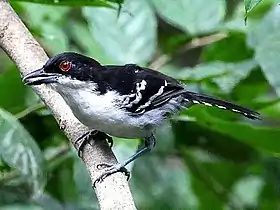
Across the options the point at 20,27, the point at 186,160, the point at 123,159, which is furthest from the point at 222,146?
the point at 20,27

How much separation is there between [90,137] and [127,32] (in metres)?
0.76

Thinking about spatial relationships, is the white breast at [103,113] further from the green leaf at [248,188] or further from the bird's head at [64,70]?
the green leaf at [248,188]

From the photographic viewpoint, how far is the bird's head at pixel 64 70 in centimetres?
239

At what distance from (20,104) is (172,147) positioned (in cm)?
65

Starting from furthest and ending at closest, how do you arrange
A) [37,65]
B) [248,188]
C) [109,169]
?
[248,188], [37,65], [109,169]

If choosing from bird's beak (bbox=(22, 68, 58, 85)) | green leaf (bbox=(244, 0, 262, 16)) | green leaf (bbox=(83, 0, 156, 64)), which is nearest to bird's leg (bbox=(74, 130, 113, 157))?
bird's beak (bbox=(22, 68, 58, 85))

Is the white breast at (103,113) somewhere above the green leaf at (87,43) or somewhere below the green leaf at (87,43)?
below

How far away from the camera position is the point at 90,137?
2516 millimetres

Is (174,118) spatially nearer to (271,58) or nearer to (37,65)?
(271,58)

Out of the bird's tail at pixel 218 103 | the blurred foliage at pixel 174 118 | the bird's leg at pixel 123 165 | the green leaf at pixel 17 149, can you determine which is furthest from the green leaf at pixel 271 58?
the green leaf at pixel 17 149

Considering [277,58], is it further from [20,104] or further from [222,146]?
[20,104]

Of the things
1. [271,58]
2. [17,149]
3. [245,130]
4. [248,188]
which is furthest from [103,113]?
[248,188]

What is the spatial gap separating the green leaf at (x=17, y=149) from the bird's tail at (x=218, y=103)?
2.21 feet

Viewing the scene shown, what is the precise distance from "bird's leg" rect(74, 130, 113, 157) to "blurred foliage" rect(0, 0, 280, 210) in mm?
73
